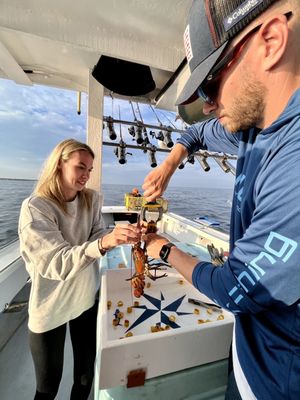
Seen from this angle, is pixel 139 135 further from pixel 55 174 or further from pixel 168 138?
pixel 55 174

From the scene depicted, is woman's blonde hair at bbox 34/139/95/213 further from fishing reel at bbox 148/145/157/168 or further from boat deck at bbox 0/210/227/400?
fishing reel at bbox 148/145/157/168

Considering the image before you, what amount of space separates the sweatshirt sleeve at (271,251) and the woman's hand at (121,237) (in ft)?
1.56

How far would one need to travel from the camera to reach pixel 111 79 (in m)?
1.93

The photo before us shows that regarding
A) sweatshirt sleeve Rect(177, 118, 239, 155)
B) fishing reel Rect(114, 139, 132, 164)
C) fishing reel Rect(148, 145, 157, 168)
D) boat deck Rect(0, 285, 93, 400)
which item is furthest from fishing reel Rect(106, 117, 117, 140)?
boat deck Rect(0, 285, 93, 400)

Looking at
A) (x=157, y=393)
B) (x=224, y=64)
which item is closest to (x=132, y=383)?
(x=157, y=393)

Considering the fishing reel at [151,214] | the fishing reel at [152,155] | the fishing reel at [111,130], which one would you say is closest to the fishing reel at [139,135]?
the fishing reel at [152,155]

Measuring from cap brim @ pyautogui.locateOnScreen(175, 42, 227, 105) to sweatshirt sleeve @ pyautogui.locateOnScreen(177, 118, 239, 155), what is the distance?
1.09 ft

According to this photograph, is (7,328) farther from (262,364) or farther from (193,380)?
(262,364)

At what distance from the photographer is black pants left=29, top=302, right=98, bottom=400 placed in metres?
0.99

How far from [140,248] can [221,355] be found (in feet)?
1.74

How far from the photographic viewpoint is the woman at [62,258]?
851 mm

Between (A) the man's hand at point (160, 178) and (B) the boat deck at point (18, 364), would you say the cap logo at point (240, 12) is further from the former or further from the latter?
(B) the boat deck at point (18, 364)

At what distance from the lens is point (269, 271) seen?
36 cm

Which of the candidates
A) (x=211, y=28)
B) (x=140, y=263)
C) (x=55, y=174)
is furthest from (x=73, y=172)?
(x=211, y=28)
